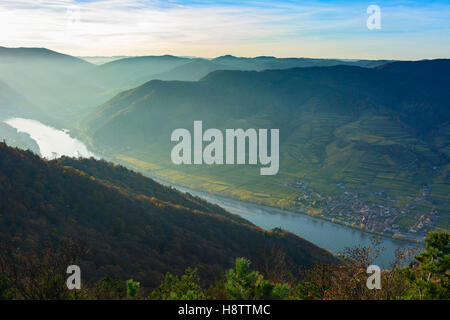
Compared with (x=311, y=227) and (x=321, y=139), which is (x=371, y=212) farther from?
(x=321, y=139)

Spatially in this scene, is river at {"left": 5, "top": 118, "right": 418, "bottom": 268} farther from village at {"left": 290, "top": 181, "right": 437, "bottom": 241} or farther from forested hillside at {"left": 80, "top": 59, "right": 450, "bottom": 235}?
forested hillside at {"left": 80, "top": 59, "right": 450, "bottom": 235}

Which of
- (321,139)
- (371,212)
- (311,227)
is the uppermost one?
(321,139)

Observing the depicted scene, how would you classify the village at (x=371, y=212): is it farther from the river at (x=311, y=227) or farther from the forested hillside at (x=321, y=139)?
the river at (x=311, y=227)

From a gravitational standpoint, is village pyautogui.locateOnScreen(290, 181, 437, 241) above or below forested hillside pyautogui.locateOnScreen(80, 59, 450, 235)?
below

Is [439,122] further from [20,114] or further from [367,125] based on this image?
[20,114]

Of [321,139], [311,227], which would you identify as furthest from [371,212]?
[321,139]

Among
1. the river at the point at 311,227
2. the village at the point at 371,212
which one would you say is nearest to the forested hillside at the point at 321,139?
the village at the point at 371,212

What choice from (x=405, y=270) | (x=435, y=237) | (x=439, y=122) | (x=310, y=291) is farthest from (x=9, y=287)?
(x=439, y=122)

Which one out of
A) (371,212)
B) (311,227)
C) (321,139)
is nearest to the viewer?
(311,227)

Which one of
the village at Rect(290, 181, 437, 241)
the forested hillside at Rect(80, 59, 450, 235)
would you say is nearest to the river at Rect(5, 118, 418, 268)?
the village at Rect(290, 181, 437, 241)

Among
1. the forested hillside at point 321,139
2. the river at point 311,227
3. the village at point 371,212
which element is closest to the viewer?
the river at point 311,227

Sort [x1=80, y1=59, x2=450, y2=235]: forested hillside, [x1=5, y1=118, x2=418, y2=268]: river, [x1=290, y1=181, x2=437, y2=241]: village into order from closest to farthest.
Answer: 1. [x1=5, y1=118, x2=418, y2=268]: river
2. [x1=290, y1=181, x2=437, y2=241]: village
3. [x1=80, y1=59, x2=450, y2=235]: forested hillside
